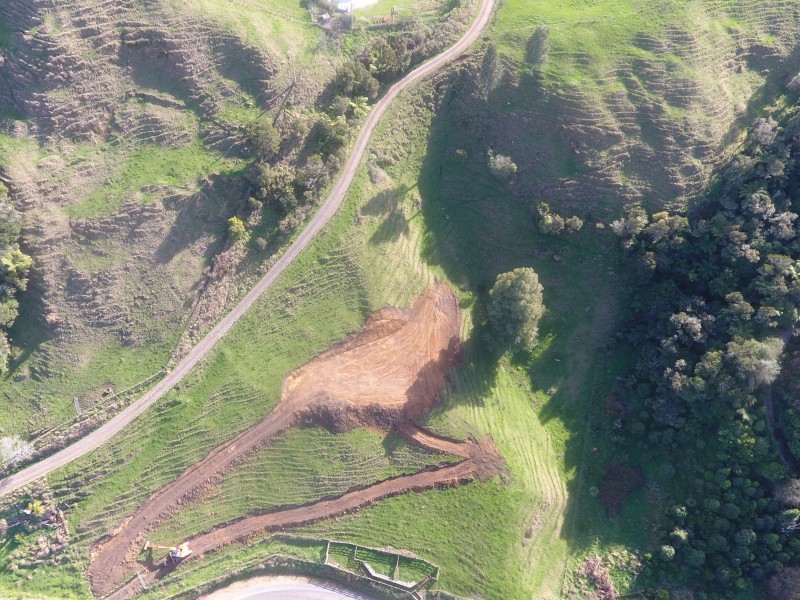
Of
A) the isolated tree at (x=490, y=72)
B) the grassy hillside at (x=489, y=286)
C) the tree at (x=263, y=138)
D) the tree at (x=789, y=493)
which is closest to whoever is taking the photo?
the tree at (x=789, y=493)

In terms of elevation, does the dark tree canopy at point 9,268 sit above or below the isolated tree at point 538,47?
below

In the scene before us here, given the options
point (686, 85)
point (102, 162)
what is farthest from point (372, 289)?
point (686, 85)

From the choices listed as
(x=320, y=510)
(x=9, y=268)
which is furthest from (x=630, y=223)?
(x=9, y=268)

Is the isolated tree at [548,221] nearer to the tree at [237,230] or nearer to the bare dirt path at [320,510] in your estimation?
the bare dirt path at [320,510]

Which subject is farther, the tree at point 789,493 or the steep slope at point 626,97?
the steep slope at point 626,97

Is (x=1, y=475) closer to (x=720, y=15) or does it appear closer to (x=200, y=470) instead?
(x=200, y=470)

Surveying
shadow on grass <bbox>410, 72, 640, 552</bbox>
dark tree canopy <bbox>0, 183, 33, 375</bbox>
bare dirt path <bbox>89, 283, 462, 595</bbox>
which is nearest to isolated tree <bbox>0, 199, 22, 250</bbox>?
dark tree canopy <bbox>0, 183, 33, 375</bbox>

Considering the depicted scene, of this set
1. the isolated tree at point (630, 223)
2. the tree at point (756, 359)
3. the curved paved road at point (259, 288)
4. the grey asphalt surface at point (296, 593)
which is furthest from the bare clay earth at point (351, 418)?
the tree at point (756, 359)

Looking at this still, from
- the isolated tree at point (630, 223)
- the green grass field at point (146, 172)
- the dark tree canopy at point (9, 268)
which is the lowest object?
the dark tree canopy at point (9, 268)
